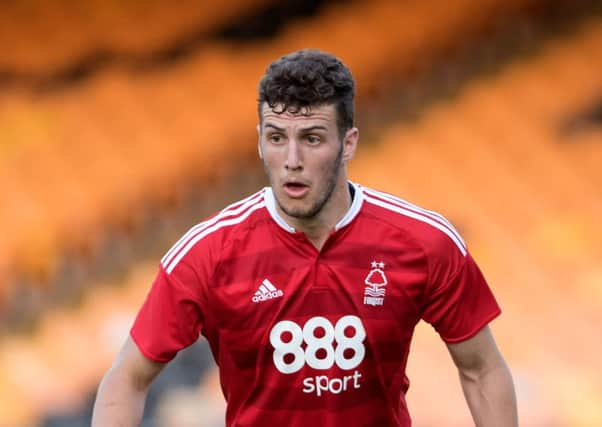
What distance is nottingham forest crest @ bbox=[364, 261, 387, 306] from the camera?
316 centimetres

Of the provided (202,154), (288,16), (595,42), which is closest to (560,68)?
(595,42)

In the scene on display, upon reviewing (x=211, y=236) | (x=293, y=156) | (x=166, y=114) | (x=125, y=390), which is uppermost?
(x=166, y=114)

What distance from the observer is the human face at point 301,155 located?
3.01 meters

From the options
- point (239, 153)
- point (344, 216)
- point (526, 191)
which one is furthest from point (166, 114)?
point (344, 216)

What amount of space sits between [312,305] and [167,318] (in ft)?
1.10

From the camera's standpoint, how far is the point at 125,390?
3.10m

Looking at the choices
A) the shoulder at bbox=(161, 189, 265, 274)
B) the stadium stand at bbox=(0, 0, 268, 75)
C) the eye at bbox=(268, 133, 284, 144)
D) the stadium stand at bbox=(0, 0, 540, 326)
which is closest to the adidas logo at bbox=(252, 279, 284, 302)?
the shoulder at bbox=(161, 189, 265, 274)

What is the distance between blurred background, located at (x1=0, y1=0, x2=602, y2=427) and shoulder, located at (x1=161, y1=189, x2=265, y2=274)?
2620 millimetres

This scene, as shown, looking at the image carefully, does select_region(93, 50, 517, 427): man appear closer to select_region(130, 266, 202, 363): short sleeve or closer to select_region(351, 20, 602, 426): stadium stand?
select_region(130, 266, 202, 363): short sleeve

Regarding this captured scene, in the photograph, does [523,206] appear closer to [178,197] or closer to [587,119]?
[587,119]

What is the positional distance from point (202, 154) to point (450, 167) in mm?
1204

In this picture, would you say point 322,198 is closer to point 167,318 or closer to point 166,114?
point 167,318

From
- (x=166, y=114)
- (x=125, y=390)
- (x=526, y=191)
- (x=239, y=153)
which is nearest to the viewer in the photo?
(x=125, y=390)

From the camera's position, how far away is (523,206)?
6348 mm
